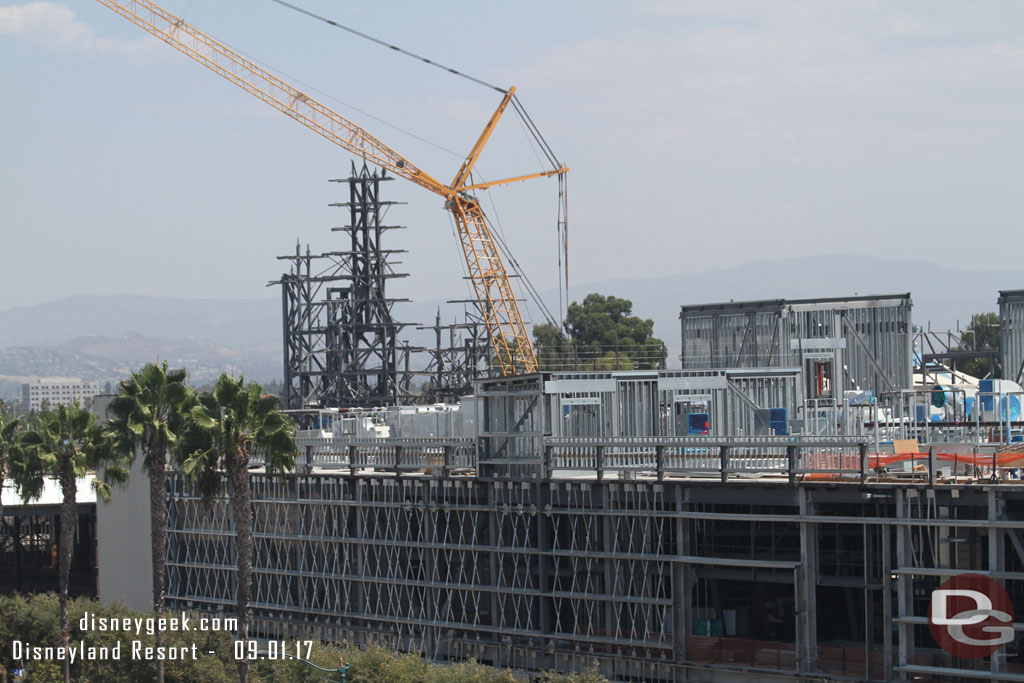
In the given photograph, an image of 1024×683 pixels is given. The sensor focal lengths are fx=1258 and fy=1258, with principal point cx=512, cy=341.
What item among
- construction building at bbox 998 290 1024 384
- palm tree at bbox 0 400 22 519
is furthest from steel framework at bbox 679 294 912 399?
palm tree at bbox 0 400 22 519

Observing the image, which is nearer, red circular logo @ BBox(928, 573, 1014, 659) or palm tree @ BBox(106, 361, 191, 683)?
red circular logo @ BBox(928, 573, 1014, 659)

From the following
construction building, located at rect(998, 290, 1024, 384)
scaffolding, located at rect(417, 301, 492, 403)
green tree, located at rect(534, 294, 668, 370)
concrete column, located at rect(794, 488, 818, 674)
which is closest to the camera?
concrete column, located at rect(794, 488, 818, 674)

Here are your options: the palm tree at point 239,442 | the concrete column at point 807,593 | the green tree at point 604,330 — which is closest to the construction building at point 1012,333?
the concrete column at point 807,593

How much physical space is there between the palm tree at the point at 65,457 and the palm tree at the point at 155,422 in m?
3.37

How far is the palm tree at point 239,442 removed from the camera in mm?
32562

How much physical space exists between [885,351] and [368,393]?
46714mm

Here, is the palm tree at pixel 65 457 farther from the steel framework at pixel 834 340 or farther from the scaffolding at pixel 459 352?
the scaffolding at pixel 459 352

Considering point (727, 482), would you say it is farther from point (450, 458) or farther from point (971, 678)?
point (450, 458)

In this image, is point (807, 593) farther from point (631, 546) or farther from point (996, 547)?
point (631, 546)

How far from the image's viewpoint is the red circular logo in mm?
28547

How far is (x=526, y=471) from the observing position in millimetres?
36750

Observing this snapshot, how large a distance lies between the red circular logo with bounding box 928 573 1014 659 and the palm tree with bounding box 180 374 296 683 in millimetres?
16634

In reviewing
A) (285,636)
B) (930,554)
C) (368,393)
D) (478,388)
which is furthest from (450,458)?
(368,393)

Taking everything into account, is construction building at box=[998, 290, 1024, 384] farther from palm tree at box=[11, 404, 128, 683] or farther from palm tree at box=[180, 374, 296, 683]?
palm tree at box=[11, 404, 128, 683]
